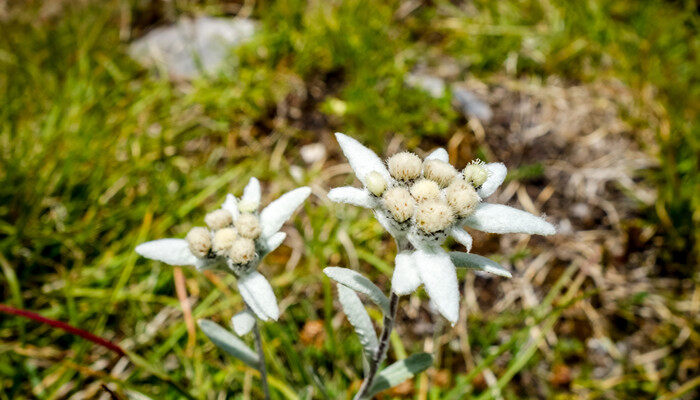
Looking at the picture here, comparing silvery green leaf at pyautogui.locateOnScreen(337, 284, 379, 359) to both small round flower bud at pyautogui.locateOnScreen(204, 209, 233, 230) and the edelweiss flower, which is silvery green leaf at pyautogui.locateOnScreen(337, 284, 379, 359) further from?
small round flower bud at pyautogui.locateOnScreen(204, 209, 233, 230)

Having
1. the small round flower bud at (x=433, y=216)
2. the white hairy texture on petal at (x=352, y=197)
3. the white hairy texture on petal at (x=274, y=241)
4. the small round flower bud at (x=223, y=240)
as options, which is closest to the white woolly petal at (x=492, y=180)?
the small round flower bud at (x=433, y=216)

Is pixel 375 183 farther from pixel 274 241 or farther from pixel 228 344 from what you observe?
pixel 228 344

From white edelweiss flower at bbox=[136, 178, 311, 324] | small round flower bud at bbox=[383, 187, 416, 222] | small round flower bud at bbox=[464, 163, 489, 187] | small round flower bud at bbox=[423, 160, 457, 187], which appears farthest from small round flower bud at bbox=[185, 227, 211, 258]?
small round flower bud at bbox=[464, 163, 489, 187]

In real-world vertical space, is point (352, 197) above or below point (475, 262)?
above

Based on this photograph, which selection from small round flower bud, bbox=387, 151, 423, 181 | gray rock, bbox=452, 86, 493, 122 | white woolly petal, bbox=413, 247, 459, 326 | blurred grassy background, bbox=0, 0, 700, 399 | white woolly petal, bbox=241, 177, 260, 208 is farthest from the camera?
gray rock, bbox=452, 86, 493, 122

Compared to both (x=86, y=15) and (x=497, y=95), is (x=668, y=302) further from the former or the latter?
(x=86, y=15)

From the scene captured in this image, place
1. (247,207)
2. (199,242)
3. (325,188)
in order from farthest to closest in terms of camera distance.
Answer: (325,188) → (247,207) → (199,242)

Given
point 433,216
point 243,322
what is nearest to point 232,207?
point 243,322

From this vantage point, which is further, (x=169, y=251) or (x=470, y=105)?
(x=470, y=105)
